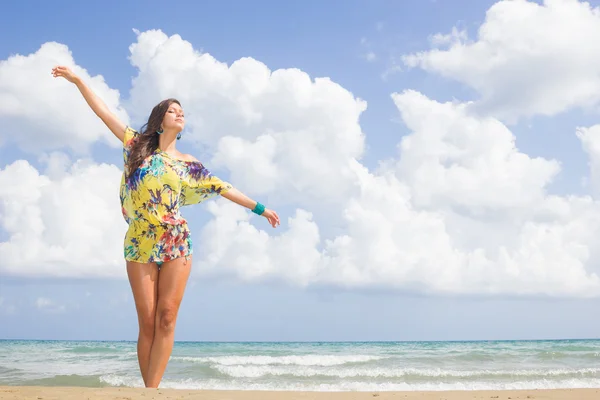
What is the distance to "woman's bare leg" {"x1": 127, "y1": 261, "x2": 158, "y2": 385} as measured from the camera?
3.93 m

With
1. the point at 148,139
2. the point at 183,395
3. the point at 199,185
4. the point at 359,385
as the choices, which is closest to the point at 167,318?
the point at 183,395

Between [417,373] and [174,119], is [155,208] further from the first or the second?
[417,373]

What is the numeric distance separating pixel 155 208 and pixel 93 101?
3.22 ft

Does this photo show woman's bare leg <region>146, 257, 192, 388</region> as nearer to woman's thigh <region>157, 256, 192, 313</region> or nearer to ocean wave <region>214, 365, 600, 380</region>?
woman's thigh <region>157, 256, 192, 313</region>

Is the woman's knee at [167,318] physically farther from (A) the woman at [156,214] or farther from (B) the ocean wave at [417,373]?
(B) the ocean wave at [417,373]

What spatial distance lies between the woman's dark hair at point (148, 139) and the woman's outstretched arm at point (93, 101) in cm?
Result: 19

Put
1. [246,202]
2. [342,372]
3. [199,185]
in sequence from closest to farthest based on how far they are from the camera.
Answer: [199,185] < [246,202] < [342,372]

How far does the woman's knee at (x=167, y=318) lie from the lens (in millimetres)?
3947

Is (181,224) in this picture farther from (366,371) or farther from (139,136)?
(366,371)

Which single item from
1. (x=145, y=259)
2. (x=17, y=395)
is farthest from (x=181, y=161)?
(x=17, y=395)

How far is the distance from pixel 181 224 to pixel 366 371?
11.0 meters

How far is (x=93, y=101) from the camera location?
13.6 ft

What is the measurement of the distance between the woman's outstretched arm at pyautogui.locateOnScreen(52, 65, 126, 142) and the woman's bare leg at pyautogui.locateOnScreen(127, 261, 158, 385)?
965mm

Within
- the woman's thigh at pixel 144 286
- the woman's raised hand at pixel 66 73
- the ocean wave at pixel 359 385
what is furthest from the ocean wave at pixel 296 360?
the woman's raised hand at pixel 66 73
